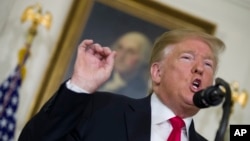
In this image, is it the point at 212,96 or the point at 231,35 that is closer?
the point at 212,96

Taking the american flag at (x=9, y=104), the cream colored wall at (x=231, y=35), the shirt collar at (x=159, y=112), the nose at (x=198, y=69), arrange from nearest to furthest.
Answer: the shirt collar at (x=159, y=112), the nose at (x=198, y=69), the american flag at (x=9, y=104), the cream colored wall at (x=231, y=35)

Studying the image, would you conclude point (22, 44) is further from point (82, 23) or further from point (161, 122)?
point (161, 122)

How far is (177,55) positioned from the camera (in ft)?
5.95

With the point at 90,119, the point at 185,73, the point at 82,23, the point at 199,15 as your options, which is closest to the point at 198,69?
the point at 185,73

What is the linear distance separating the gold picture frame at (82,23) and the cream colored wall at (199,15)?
0.24 feet

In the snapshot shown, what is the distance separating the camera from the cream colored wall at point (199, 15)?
3641mm

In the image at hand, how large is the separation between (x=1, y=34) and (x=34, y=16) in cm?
35

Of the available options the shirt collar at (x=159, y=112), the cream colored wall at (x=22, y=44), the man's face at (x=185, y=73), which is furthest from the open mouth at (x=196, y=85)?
the cream colored wall at (x=22, y=44)

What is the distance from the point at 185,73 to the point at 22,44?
2.33 m

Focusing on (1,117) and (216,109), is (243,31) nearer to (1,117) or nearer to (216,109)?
(216,109)

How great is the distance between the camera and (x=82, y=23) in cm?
389

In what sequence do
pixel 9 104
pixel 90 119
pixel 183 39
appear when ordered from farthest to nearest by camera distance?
pixel 9 104
pixel 183 39
pixel 90 119

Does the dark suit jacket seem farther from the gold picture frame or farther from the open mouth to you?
the gold picture frame

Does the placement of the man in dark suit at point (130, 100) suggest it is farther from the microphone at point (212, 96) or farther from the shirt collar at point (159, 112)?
the microphone at point (212, 96)
